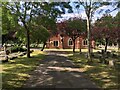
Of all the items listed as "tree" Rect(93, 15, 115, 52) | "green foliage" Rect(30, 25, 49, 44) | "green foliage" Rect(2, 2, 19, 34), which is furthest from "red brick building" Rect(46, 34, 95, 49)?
"green foliage" Rect(2, 2, 19, 34)

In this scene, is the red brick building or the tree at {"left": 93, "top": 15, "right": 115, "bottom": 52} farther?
the red brick building

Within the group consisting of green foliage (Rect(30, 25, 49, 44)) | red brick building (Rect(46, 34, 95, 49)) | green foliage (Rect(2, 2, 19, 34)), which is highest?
green foliage (Rect(2, 2, 19, 34))

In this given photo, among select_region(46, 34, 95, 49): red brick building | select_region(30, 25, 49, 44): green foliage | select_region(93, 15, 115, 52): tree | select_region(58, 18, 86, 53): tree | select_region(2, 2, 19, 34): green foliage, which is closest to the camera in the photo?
select_region(2, 2, 19, 34): green foliage

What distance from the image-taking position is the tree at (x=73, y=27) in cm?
4494

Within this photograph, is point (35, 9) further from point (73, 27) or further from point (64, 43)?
point (64, 43)

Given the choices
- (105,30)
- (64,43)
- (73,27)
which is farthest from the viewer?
(64,43)

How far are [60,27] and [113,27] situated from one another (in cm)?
1310

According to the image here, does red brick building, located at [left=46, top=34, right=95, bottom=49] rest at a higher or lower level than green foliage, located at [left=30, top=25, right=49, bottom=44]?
lower

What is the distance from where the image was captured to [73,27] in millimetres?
44938

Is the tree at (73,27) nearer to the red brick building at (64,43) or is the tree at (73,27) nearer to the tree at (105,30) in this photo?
the tree at (105,30)

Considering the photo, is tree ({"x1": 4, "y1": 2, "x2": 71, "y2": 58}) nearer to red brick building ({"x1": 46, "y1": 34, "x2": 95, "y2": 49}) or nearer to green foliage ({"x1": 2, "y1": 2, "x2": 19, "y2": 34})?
green foliage ({"x1": 2, "y1": 2, "x2": 19, "y2": 34})

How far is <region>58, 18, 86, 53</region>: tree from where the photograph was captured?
1769 inches

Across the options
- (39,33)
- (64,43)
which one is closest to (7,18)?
(39,33)

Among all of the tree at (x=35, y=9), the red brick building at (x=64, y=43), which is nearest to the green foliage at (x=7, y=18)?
the tree at (x=35, y=9)
